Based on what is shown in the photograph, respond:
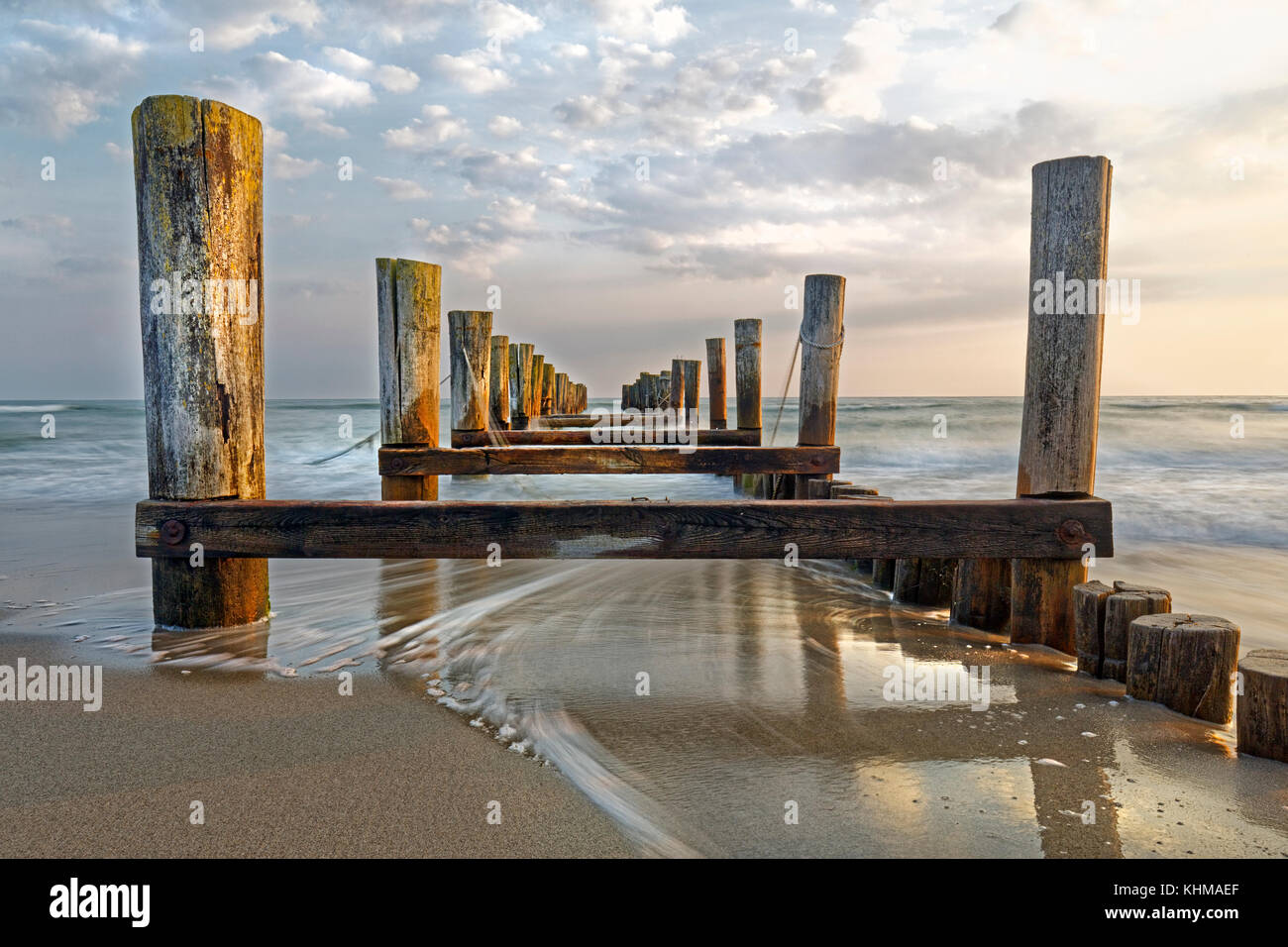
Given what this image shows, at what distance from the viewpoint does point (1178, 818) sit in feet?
6.97

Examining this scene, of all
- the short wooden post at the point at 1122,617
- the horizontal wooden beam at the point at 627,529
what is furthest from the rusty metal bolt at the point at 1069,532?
the short wooden post at the point at 1122,617

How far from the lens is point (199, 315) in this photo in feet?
11.4

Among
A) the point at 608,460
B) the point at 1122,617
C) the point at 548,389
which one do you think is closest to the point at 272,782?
the point at 1122,617

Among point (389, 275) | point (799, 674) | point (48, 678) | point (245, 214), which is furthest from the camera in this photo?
point (389, 275)

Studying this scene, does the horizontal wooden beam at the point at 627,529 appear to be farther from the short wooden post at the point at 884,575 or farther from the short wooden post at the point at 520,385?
the short wooden post at the point at 520,385

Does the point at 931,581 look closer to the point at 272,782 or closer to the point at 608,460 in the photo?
the point at 608,460

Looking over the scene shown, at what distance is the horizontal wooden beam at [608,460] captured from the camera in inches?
255

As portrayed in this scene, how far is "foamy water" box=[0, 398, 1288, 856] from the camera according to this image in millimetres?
2113

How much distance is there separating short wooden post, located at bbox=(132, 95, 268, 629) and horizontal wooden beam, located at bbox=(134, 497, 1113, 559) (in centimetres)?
16

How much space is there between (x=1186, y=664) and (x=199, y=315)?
4.07 meters
